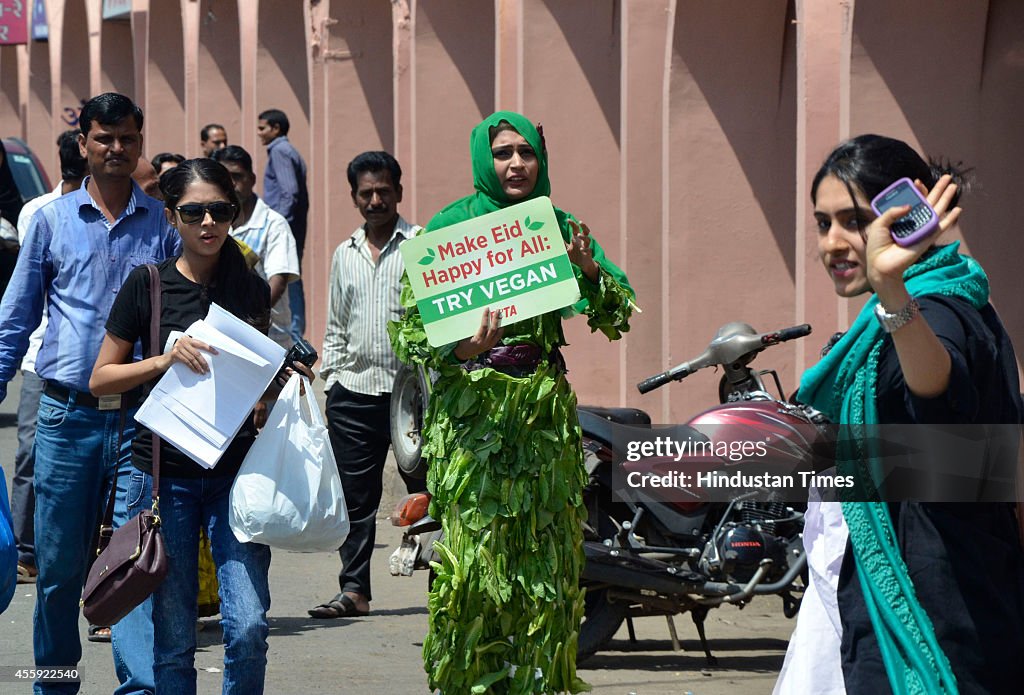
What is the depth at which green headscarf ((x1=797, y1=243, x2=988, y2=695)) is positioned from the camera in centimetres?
292

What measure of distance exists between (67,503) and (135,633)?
0.48m

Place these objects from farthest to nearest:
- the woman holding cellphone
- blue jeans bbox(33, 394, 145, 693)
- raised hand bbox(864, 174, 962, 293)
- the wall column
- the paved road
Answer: the wall column
the paved road
blue jeans bbox(33, 394, 145, 693)
the woman holding cellphone
raised hand bbox(864, 174, 962, 293)

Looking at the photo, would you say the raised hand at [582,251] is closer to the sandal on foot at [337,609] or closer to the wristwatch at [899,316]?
the wristwatch at [899,316]

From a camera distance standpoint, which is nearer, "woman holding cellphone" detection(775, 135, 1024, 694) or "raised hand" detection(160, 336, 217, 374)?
"woman holding cellphone" detection(775, 135, 1024, 694)

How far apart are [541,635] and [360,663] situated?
68.6 inches

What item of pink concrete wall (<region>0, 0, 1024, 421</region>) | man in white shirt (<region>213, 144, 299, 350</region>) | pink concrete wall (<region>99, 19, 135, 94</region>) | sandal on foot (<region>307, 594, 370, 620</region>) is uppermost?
pink concrete wall (<region>99, 19, 135, 94</region>)

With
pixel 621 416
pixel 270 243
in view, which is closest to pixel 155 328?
pixel 621 416

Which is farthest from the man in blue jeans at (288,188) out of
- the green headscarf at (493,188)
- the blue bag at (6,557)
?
the blue bag at (6,557)

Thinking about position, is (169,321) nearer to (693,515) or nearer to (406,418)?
(406,418)

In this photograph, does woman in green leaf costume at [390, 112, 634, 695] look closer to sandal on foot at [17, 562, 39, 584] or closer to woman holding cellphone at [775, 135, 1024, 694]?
woman holding cellphone at [775, 135, 1024, 694]

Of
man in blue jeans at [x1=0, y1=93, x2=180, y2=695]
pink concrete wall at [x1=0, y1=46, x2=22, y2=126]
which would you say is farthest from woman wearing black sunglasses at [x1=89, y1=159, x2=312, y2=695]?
pink concrete wall at [x1=0, y1=46, x2=22, y2=126]

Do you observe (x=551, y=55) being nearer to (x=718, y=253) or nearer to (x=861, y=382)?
(x=718, y=253)

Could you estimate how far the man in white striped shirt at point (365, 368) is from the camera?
7.47 metres

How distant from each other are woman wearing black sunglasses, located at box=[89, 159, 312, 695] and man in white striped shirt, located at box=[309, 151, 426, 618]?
266 cm
